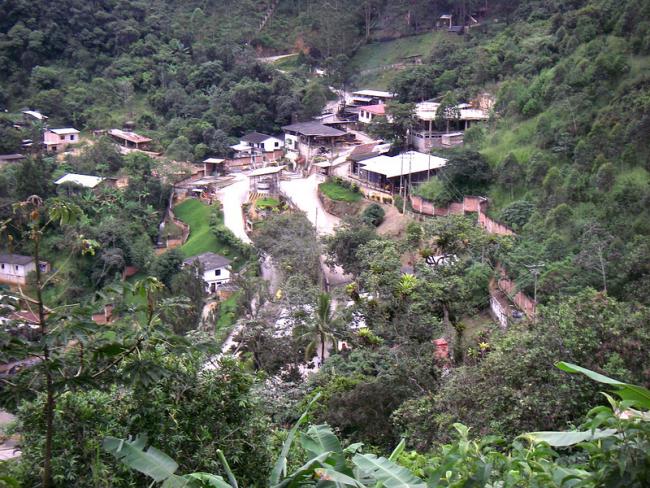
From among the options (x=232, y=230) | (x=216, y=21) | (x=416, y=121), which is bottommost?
(x=232, y=230)

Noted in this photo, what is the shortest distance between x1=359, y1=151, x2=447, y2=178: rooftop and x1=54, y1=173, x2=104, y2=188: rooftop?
391 inches

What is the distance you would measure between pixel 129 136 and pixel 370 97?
38.3 feet

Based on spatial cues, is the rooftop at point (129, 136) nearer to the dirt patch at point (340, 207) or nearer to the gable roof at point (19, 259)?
the gable roof at point (19, 259)

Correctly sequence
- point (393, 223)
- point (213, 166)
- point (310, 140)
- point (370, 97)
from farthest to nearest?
point (370, 97) < point (310, 140) < point (213, 166) < point (393, 223)

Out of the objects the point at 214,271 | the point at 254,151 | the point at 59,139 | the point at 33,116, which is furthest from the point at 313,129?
the point at 33,116

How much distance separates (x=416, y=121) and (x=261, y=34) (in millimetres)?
17319

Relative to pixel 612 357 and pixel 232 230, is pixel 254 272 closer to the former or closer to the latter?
pixel 232 230

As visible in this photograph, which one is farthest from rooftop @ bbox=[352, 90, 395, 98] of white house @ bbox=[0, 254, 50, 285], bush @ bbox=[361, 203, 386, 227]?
white house @ bbox=[0, 254, 50, 285]

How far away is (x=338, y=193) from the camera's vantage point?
25031mm

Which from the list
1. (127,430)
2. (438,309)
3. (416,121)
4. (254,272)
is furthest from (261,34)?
(127,430)

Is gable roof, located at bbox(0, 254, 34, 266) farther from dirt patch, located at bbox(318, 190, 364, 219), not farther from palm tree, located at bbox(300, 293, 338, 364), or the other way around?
palm tree, located at bbox(300, 293, 338, 364)

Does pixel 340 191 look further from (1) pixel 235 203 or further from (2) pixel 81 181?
(2) pixel 81 181

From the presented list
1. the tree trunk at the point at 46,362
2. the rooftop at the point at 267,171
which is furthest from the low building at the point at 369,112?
the tree trunk at the point at 46,362

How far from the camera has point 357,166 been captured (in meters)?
26.5
